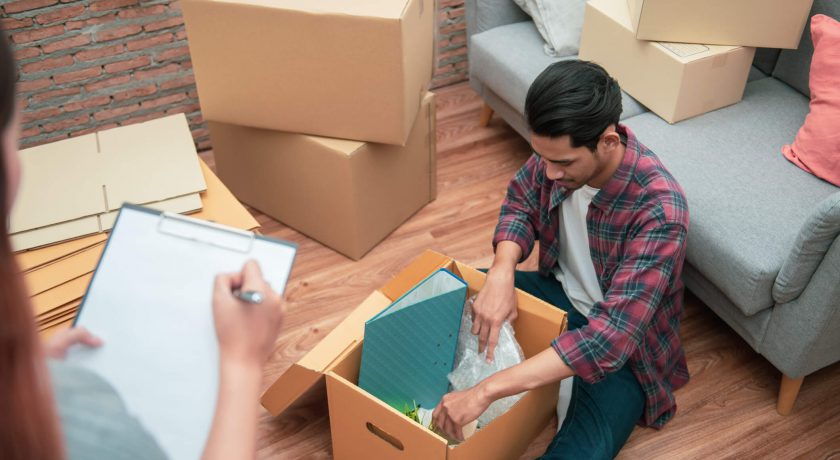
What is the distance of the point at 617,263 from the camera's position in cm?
159

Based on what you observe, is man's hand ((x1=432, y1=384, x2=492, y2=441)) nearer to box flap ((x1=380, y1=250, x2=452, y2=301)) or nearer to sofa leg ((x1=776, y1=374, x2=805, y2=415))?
box flap ((x1=380, y1=250, x2=452, y2=301))

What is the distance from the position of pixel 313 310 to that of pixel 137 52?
3.31 feet

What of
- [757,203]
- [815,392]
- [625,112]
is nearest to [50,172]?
[625,112]

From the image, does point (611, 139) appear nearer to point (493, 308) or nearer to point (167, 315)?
point (493, 308)

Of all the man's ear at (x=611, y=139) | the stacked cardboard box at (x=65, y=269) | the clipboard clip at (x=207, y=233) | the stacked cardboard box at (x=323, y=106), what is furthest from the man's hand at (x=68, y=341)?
the stacked cardboard box at (x=323, y=106)

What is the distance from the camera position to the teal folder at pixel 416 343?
153 centimetres

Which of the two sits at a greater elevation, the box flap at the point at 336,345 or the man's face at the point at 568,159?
the man's face at the point at 568,159

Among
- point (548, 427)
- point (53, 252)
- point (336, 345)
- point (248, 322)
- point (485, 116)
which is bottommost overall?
point (548, 427)

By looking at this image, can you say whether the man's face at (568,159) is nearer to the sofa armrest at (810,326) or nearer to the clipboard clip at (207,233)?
the sofa armrest at (810,326)

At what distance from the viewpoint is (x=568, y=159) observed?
1467mm

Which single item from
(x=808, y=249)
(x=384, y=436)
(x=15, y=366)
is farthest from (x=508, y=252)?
(x=15, y=366)

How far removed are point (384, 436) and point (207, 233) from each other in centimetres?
64

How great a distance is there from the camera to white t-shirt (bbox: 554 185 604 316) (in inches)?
64.9

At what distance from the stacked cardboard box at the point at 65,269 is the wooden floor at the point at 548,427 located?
0.39 meters
